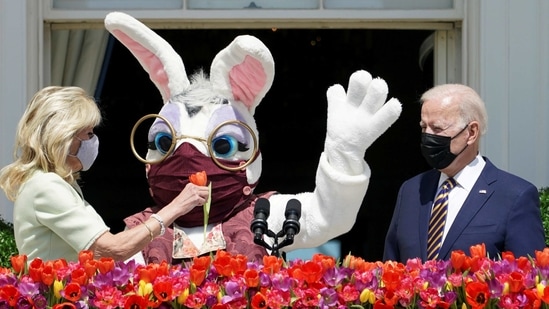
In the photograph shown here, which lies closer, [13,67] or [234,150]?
[234,150]

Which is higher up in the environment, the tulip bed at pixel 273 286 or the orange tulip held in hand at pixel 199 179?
the orange tulip held in hand at pixel 199 179

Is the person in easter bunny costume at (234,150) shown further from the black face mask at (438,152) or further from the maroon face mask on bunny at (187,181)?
the black face mask at (438,152)

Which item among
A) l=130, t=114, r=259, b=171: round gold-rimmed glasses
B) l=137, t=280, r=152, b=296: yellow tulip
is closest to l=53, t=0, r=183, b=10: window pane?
l=130, t=114, r=259, b=171: round gold-rimmed glasses

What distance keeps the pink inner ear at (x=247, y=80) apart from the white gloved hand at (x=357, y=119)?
1.20ft

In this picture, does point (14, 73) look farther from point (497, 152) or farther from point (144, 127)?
point (144, 127)

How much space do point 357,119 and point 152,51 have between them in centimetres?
93

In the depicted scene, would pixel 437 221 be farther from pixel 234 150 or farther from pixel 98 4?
pixel 98 4

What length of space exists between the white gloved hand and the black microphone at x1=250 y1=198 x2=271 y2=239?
0.38 metres

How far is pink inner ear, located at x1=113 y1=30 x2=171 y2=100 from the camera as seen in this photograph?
5.32 meters

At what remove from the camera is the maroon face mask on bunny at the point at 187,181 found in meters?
5.06

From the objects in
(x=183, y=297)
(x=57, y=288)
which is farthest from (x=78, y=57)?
(x=183, y=297)

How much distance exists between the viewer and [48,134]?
466 centimetres

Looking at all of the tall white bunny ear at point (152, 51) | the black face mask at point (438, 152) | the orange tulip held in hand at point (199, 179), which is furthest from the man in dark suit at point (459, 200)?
the tall white bunny ear at point (152, 51)

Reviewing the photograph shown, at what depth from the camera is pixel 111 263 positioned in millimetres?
4168
